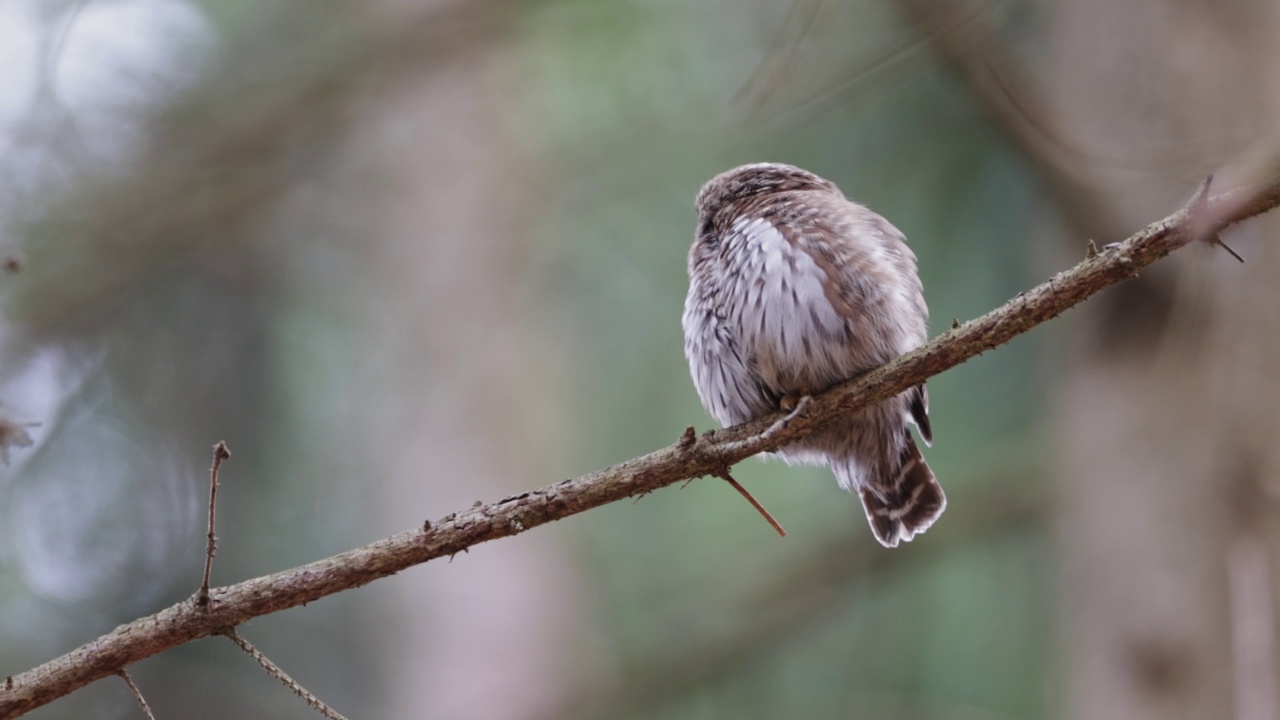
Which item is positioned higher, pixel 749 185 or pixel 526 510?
pixel 749 185

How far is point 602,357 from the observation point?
8.60 metres

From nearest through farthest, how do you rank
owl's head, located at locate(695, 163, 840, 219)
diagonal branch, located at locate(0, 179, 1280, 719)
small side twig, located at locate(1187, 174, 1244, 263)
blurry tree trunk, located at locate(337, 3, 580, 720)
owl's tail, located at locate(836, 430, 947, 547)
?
small side twig, located at locate(1187, 174, 1244, 263) → diagonal branch, located at locate(0, 179, 1280, 719) → owl's tail, located at locate(836, 430, 947, 547) → owl's head, located at locate(695, 163, 840, 219) → blurry tree trunk, located at locate(337, 3, 580, 720)

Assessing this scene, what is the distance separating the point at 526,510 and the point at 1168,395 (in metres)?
2.99

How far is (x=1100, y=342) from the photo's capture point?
4516 mm

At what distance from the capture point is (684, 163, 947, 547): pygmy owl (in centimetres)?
331

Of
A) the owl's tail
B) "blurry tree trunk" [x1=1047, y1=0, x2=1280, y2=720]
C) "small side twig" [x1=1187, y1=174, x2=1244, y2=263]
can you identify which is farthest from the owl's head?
"small side twig" [x1=1187, y1=174, x2=1244, y2=263]

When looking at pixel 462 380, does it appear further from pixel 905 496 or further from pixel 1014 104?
pixel 1014 104

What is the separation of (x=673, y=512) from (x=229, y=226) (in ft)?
13.4

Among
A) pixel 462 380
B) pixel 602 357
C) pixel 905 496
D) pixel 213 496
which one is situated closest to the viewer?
pixel 213 496

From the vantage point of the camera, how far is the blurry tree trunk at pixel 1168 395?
13.2 feet

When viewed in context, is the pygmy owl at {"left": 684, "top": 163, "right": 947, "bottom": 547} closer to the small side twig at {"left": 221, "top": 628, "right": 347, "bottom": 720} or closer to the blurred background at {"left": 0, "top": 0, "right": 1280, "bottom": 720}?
the blurred background at {"left": 0, "top": 0, "right": 1280, "bottom": 720}

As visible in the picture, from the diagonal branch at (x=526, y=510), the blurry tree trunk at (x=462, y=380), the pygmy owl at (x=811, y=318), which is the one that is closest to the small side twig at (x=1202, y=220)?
the diagonal branch at (x=526, y=510)

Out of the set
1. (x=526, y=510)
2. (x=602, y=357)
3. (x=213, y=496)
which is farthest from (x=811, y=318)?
(x=602, y=357)

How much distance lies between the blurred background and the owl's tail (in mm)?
983
